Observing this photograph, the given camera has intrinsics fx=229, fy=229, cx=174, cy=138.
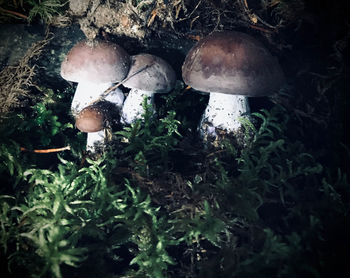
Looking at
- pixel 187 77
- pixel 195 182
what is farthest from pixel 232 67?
pixel 195 182

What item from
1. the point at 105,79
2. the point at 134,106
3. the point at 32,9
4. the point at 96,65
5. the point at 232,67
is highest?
the point at 32,9

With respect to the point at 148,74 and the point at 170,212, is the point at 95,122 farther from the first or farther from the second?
the point at 170,212

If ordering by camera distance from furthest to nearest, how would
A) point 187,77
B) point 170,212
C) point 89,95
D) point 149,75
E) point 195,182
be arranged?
point 89,95 → point 149,75 → point 187,77 → point 195,182 → point 170,212

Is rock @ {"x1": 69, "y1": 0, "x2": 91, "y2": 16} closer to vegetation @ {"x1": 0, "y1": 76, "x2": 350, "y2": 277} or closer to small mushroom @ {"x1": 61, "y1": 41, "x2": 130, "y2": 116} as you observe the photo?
small mushroom @ {"x1": 61, "y1": 41, "x2": 130, "y2": 116}

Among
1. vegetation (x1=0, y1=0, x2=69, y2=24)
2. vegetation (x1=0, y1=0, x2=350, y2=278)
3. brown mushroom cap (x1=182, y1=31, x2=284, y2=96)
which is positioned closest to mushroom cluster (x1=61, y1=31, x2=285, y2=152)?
brown mushroom cap (x1=182, y1=31, x2=284, y2=96)

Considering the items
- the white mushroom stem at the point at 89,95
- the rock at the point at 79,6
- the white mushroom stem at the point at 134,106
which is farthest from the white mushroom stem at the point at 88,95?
the rock at the point at 79,6

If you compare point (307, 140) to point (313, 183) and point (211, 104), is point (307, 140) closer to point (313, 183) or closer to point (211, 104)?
point (313, 183)

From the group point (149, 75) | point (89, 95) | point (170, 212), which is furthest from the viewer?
point (89, 95)

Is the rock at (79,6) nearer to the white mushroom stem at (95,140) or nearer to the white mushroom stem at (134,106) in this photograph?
the white mushroom stem at (134,106)
